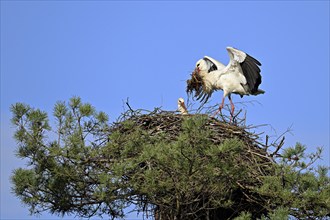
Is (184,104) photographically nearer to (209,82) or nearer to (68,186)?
(209,82)

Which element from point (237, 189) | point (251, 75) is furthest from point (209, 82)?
point (237, 189)

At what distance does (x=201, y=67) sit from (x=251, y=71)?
865mm

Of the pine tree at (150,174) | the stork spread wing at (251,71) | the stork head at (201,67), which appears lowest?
the pine tree at (150,174)

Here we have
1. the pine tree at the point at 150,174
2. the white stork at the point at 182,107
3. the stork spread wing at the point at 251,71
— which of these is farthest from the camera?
the stork spread wing at the point at 251,71

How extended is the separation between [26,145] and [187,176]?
1.78 m

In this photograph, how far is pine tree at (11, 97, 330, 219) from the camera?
8.07 m

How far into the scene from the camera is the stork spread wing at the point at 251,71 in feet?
39.8

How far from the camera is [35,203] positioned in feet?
29.6

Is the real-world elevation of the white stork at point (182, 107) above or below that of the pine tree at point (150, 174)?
above

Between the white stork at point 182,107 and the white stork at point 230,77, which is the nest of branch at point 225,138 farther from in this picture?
the white stork at point 230,77

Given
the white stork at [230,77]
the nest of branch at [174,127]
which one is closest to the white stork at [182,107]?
the nest of branch at [174,127]

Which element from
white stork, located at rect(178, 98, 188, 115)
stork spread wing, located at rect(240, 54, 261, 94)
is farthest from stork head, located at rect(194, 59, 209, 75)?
white stork, located at rect(178, 98, 188, 115)

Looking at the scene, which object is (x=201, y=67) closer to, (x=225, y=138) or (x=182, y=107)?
(x=182, y=107)

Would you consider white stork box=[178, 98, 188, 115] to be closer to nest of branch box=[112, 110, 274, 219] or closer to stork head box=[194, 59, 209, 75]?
nest of branch box=[112, 110, 274, 219]
